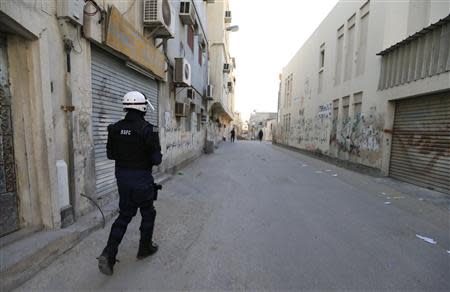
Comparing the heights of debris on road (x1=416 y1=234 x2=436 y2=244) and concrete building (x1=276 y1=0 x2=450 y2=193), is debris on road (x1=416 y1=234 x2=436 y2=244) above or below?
below

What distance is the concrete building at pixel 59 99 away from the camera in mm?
3119

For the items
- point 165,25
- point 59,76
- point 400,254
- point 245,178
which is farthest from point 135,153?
point 245,178

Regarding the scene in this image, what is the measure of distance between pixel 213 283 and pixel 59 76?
10.6 ft

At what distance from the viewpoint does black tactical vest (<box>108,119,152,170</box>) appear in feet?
9.01

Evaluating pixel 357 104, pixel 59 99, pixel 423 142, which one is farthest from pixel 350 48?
pixel 59 99

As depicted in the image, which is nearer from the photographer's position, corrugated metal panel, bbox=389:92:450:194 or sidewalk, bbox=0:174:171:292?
sidewalk, bbox=0:174:171:292

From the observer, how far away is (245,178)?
8430 millimetres

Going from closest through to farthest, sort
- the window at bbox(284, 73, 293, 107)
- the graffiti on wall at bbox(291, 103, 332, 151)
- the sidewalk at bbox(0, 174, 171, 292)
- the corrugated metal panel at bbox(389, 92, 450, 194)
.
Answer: the sidewalk at bbox(0, 174, 171, 292), the corrugated metal panel at bbox(389, 92, 450, 194), the graffiti on wall at bbox(291, 103, 332, 151), the window at bbox(284, 73, 293, 107)

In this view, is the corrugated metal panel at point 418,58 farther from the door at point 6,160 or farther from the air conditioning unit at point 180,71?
the door at point 6,160

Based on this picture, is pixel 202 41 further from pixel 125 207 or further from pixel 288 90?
pixel 288 90

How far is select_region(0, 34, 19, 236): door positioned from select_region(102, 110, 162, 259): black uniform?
1.38 meters

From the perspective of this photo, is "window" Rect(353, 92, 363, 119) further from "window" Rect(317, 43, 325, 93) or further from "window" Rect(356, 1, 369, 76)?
"window" Rect(317, 43, 325, 93)

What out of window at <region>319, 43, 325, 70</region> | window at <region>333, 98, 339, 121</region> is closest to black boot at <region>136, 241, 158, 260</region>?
window at <region>333, 98, 339, 121</region>

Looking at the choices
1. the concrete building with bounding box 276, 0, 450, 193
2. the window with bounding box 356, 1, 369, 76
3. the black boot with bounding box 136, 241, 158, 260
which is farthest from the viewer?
the window with bounding box 356, 1, 369, 76
